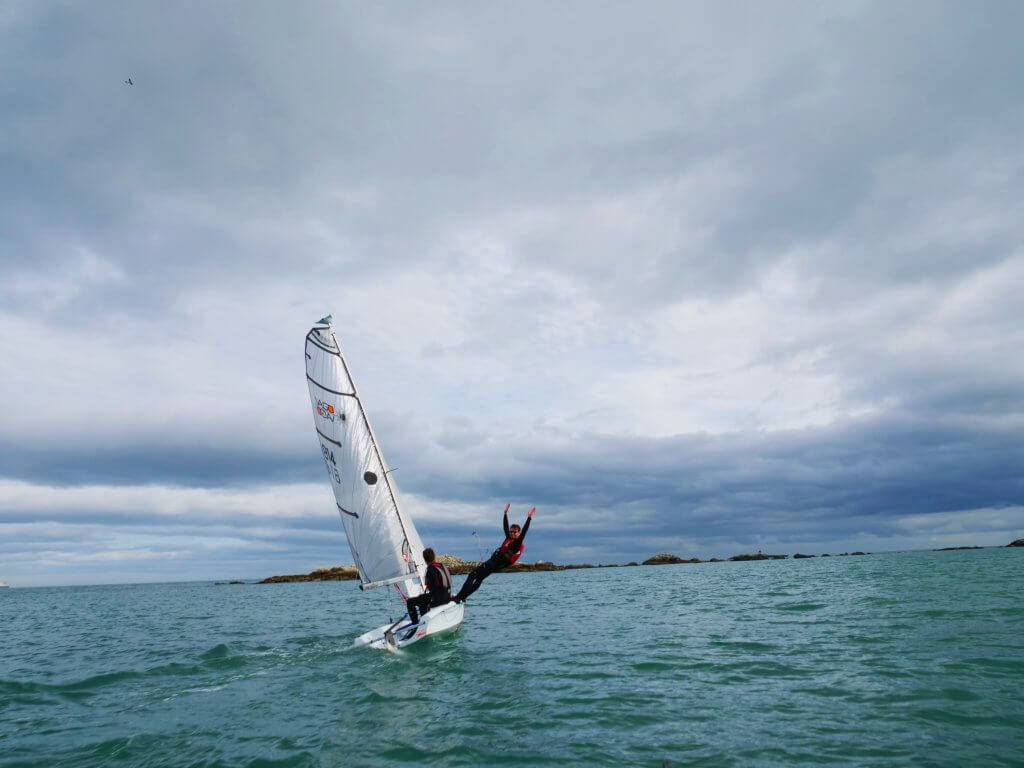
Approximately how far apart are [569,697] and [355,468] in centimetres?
1079

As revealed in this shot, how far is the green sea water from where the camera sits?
8727 mm

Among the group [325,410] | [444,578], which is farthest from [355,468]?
[444,578]

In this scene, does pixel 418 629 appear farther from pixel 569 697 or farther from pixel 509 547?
pixel 569 697

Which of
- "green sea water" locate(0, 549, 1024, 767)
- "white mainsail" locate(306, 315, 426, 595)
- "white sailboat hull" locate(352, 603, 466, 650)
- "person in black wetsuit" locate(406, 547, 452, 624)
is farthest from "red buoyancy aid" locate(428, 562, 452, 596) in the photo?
"green sea water" locate(0, 549, 1024, 767)

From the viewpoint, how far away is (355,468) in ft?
64.8

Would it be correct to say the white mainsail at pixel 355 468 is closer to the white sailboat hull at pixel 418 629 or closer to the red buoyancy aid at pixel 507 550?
the white sailboat hull at pixel 418 629

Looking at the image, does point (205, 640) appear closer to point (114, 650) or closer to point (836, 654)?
point (114, 650)

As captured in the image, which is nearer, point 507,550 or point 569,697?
point 569,697

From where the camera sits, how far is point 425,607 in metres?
20.0

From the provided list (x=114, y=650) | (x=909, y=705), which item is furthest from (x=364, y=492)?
(x=909, y=705)

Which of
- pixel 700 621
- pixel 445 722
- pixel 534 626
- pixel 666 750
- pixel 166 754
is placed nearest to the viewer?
pixel 666 750

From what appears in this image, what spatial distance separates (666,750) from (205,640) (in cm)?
2300

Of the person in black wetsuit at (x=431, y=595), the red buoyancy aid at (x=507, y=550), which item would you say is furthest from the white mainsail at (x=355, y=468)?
the red buoyancy aid at (x=507, y=550)

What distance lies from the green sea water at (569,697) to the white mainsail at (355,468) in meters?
2.84
